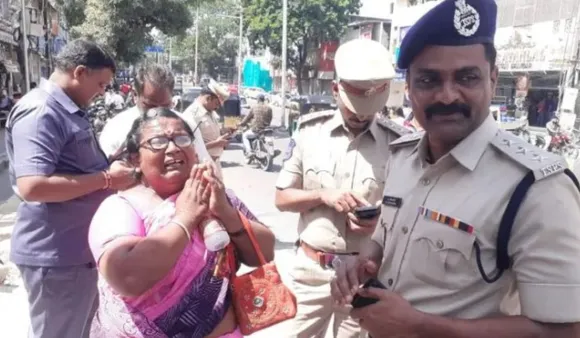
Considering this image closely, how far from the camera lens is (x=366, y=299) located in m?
1.32

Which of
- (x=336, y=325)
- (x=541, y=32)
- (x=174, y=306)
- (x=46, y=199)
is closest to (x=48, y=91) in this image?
(x=46, y=199)

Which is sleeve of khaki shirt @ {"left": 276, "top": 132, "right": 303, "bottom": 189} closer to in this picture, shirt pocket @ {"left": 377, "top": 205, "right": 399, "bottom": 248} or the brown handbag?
the brown handbag

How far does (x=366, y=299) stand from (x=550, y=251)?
0.45 metres

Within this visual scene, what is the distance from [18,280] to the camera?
4.26m

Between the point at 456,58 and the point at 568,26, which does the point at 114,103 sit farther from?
the point at 456,58

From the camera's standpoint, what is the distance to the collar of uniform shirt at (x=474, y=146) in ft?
4.26

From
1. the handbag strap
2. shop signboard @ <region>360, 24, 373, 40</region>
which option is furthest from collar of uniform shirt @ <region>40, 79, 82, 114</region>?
shop signboard @ <region>360, 24, 373, 40</region>

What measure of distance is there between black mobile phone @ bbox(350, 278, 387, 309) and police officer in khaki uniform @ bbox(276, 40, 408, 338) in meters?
0.85

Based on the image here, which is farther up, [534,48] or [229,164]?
[534,48]

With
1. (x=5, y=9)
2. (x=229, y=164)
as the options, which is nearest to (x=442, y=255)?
(x=229, y=164)

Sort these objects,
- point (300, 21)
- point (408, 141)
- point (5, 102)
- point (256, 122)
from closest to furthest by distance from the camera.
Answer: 1. point (408, 141)
2. point (256, 122)
3. point (5, 102)
4. point (300, 21)

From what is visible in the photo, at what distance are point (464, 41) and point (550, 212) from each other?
0.48 m

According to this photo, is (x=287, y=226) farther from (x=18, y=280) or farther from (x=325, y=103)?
(x=325, y=103)

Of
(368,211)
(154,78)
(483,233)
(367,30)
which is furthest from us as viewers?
(367,30)
